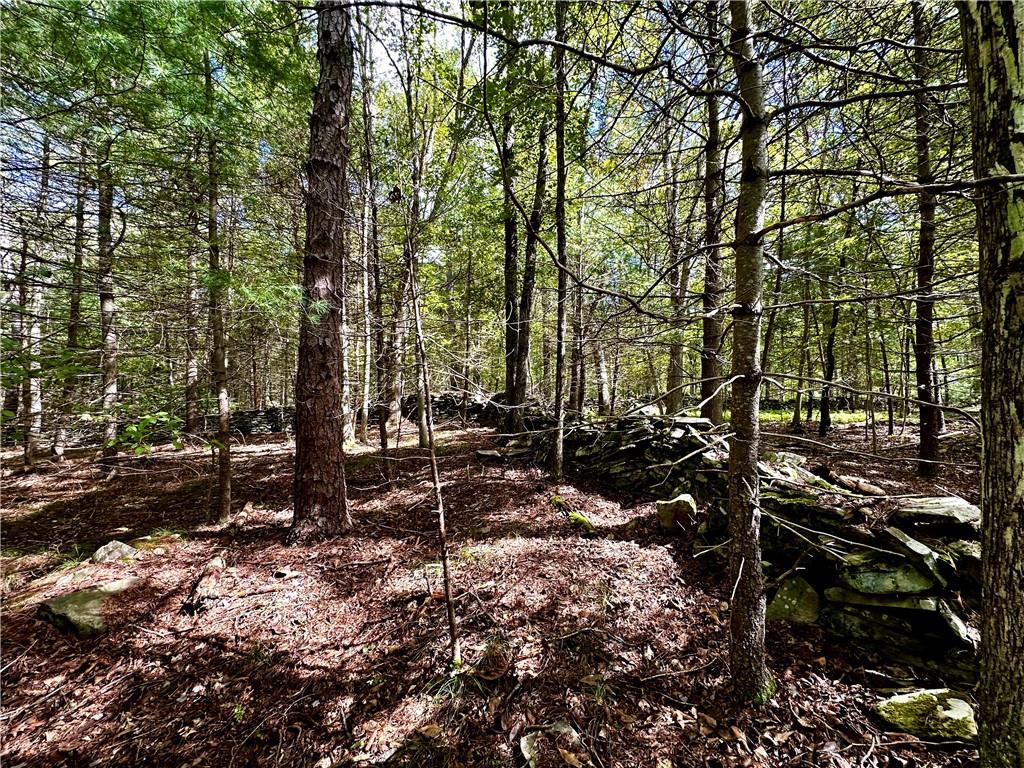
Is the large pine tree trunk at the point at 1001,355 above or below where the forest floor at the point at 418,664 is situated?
above

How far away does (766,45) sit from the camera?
2.50 m

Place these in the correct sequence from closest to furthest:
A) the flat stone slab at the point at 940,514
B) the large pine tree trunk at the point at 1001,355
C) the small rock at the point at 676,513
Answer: the large pine tree trunk at the point at 1001,355
the flat stone slab at the point at 940,514
the small rock at the point at 676,513

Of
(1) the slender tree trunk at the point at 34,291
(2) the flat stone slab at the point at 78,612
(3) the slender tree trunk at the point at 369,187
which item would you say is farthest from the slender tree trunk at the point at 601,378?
(2) the flat stone slab at the point at 78,612

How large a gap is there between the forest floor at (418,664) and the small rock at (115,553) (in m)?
0.13

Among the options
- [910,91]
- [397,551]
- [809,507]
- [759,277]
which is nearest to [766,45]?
[910,91]

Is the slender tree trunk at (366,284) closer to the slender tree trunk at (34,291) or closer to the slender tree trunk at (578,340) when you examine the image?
the slender tree trunk at (578,340)

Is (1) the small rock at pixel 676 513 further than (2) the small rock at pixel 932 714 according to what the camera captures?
Yes

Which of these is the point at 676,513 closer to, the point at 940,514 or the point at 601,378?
the point at 940,514

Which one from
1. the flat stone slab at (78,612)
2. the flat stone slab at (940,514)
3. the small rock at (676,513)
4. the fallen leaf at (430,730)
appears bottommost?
the fallen leaf at (430,730)

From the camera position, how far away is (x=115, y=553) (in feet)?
14.3

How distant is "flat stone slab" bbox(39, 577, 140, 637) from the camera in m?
3.21

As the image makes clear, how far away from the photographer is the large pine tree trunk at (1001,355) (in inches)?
48.0

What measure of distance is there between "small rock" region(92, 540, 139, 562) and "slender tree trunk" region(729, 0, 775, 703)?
633 cm

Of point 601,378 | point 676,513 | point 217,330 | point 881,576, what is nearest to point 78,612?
point 217,330
